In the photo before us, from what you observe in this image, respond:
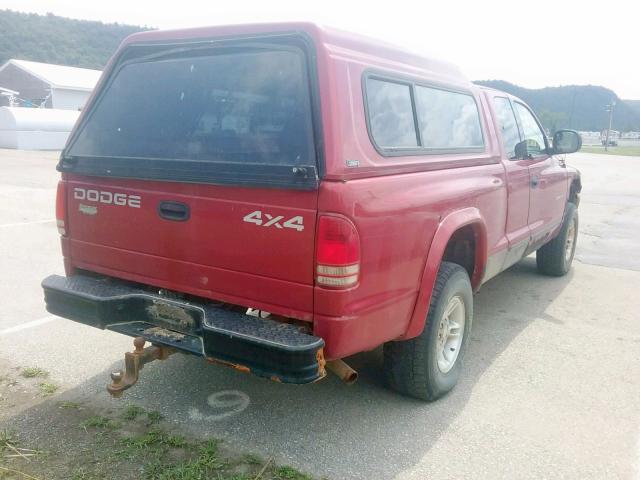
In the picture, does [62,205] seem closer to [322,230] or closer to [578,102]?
[322,230]

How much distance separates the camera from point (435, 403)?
11.5 ft

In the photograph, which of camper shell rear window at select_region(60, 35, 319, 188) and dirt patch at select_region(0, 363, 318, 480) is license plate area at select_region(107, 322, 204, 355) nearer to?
dirt patch at select_region(0, 363, 318, 480)

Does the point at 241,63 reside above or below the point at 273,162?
above

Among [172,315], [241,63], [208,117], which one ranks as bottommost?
[172,315]

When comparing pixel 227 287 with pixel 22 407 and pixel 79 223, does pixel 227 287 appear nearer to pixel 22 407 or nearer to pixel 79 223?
pixel 79 223

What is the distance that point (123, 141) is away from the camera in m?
3.18

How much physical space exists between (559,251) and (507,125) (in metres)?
2.22

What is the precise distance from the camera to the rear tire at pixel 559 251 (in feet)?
20.8

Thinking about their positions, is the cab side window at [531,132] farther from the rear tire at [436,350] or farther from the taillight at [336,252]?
the taillight at [336,252]

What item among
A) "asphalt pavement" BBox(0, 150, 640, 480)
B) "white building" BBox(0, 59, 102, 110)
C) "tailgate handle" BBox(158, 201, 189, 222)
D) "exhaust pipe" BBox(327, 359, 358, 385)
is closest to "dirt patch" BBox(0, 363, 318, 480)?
"asphalt pavement" BBox(0, 150, 640, 480)

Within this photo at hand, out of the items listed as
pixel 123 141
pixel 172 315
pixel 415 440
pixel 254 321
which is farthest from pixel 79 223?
pixel 415 440

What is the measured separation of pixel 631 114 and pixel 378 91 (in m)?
143

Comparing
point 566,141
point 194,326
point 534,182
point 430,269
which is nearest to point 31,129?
point 566,141

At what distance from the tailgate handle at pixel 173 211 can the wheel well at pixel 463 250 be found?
1.76 meters
